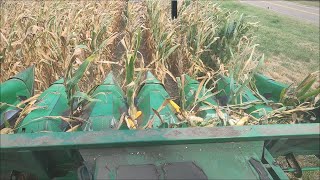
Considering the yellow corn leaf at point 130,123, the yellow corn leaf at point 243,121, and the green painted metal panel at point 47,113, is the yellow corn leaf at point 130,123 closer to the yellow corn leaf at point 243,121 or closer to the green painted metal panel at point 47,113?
the green painted metal panel at point 47,113

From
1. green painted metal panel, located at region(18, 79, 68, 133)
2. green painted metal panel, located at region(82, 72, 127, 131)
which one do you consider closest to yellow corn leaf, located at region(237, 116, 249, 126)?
green painted metal panel, located at region(82, 72, 127, 131)

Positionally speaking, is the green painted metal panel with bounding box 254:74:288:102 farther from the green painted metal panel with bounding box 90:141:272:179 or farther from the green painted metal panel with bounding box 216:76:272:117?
A: the green painted metal panel with bounding box 90:141:272:179

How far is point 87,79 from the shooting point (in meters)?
3.35

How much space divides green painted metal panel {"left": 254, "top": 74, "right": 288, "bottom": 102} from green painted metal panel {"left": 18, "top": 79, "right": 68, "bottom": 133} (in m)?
1.64

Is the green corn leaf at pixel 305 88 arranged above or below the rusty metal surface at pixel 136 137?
below

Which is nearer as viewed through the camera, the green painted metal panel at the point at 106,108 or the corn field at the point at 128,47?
the green painted metal panel at the point at 106,108

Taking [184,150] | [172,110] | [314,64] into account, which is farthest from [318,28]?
[184,150]

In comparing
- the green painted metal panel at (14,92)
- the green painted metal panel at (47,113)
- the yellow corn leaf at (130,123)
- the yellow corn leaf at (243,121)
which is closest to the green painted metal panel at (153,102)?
the yellow corn leaf at (130,123)

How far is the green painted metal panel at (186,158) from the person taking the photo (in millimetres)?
1203

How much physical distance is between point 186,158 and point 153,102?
2.84 feet

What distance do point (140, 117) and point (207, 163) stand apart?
0.84m

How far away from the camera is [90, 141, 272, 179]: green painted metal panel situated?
1.20 meters

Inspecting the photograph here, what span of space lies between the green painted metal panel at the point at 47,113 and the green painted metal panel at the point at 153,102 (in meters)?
0.52

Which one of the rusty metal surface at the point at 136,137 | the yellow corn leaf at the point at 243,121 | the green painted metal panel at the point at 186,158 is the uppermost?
the rusty metal surface at the point at 136,137
